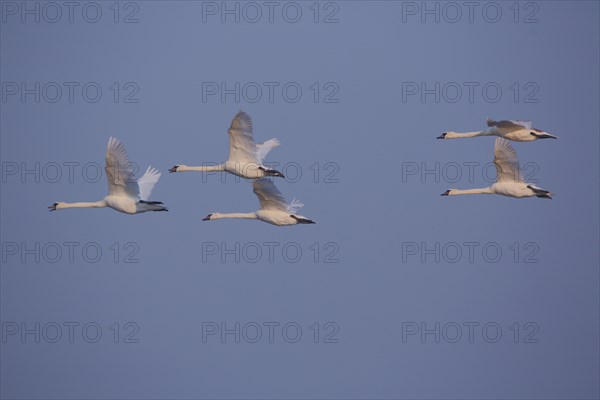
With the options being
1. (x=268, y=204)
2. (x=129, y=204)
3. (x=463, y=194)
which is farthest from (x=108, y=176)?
(x=463, y=194)

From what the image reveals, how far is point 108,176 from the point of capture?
59.4 metres

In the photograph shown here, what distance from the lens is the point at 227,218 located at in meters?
64.0

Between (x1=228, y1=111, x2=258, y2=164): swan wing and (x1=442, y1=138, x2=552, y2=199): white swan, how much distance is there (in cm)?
725

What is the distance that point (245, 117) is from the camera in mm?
58500

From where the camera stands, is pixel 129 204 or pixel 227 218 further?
pixel 227 218

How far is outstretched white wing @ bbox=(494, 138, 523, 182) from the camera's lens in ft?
199

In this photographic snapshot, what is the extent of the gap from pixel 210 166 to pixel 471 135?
8.25 m

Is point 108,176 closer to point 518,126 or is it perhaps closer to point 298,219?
point 298,219

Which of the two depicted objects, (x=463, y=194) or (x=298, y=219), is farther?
(x=463, y=194)

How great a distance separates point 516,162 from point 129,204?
11.5 metres

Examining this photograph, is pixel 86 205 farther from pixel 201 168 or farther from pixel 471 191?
pixel 471 191

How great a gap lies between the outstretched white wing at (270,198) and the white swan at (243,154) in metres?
0.39

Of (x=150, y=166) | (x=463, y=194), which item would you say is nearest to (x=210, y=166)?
(x=150, y=166)

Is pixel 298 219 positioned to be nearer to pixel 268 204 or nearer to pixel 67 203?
pixel 268 204
